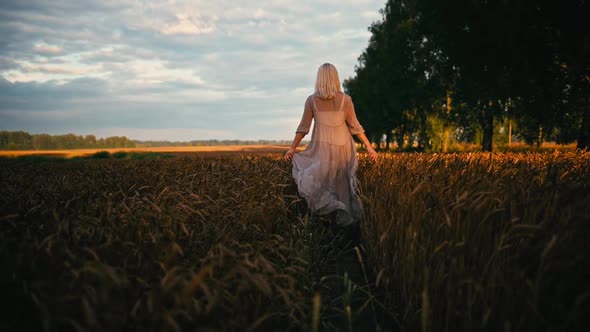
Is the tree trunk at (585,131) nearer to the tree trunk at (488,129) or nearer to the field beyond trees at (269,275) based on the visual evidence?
the tree trunk at (488,129)

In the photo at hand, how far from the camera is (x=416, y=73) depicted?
82.4 ft

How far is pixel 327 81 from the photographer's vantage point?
15.6 feet

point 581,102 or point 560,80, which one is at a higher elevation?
point 560,80

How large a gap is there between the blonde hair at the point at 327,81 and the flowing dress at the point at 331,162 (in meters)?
0.16

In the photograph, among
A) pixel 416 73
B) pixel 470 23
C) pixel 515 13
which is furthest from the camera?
pixel 416 73

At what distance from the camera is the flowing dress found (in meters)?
4.91

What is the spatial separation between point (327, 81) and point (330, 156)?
1141 mm

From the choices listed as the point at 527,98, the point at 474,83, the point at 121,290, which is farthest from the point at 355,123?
the point at 474,83

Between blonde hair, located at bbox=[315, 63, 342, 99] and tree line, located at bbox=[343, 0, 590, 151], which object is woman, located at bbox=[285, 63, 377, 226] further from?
tree line, located at bbox=[343, 0, 590, 151]

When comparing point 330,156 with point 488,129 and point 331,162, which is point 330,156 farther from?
point 488,129

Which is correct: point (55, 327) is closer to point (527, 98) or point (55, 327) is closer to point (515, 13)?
point (515, 13)

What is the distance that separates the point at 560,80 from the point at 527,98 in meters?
1.37

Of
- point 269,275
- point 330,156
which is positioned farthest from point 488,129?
point 269,275

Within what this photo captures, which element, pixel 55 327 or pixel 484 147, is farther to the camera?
pixel 484 147
